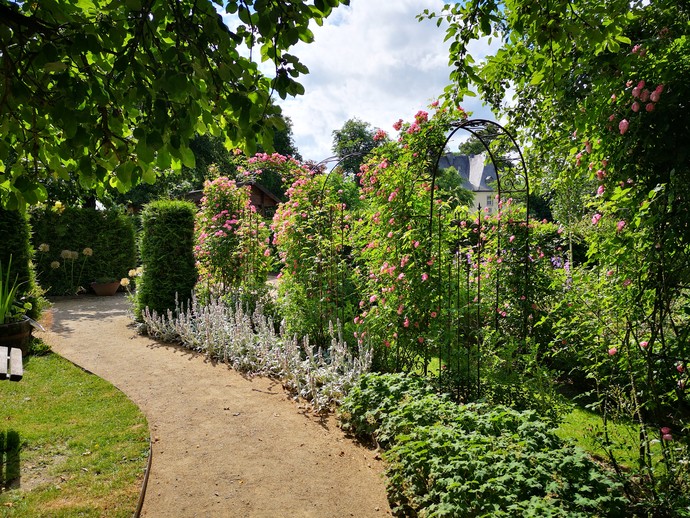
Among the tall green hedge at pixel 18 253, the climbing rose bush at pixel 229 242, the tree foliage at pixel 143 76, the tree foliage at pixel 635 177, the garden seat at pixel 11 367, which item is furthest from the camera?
the climbing rose bush at pixel 229 242

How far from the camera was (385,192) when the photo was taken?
16.1ft

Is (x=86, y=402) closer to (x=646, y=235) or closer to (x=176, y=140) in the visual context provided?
(x=176, y=140)

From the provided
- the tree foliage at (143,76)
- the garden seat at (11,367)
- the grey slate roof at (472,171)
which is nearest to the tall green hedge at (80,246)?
the garden seat at (11,367)

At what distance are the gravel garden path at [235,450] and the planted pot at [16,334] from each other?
60 cm

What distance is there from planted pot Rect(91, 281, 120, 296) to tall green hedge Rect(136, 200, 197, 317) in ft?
17.8

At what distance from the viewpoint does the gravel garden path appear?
9.09 feet

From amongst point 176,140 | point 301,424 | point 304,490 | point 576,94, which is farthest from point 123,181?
point 576,94

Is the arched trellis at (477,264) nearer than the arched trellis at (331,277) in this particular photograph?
Yes

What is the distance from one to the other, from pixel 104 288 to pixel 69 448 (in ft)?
33.2

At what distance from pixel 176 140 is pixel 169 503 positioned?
2.22m

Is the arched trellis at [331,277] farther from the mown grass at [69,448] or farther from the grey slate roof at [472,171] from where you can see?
the grey slate roof at [472,171]

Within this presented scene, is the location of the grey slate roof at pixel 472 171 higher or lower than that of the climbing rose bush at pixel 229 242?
higher

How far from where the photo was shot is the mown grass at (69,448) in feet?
8.84

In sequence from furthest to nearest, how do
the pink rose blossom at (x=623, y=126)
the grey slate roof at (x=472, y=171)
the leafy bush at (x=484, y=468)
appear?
the grey slate roof at (x=472, y=171)
the pink rose blossom at (x=623, y=126)
the leafy bush at (x=484, y=468)
